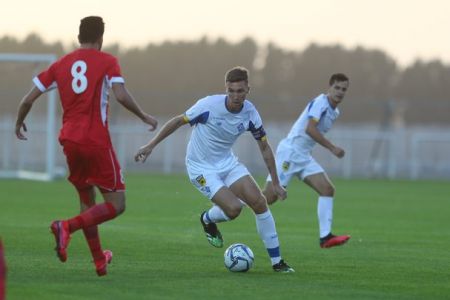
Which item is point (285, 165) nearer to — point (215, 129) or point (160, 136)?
point (215, 129)

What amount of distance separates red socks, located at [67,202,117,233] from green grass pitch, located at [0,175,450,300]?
1.64ft

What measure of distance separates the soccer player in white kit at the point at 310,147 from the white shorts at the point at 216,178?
2682mm

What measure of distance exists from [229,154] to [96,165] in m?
2.20

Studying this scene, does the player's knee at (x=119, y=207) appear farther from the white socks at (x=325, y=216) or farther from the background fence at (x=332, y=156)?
the background fence at (x=332, y=156)

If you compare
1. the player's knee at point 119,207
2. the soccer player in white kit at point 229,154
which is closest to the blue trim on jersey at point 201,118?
the soccer player in white kit at point 229,154

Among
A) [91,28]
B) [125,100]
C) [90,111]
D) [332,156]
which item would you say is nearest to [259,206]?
[125,100]

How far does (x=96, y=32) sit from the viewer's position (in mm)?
10125

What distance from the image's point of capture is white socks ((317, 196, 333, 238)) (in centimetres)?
1441

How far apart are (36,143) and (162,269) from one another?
33.7 meters

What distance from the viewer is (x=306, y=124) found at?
15.0m

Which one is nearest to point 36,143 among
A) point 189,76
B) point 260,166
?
point 260,166

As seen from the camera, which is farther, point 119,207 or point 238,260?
point 238,260

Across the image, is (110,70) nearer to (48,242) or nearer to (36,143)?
(48,242)

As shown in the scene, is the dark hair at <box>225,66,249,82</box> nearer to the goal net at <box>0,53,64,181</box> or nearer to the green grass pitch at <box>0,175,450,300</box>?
the green grass pitch at <box>0,175,450,300</box>
